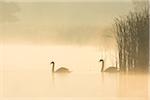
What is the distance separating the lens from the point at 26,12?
1.42 meters

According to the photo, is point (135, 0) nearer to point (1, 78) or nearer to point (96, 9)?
point (96, 9)

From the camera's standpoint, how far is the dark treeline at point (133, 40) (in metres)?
1.40

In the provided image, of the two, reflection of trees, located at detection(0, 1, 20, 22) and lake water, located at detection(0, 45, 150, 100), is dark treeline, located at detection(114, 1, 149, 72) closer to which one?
lake water, located at detection(0, 45, 150, 100)

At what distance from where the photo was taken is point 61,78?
140 cm

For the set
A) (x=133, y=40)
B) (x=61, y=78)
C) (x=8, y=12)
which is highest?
(x=8, y=12)

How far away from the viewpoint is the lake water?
4.59 ft

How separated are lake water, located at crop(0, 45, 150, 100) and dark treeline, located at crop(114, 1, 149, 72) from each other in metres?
0.05

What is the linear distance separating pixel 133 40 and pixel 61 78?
376mm

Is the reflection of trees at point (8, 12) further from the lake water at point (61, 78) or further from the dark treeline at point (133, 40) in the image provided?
the dark treeline at point (133, 40)

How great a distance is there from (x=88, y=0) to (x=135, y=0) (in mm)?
218

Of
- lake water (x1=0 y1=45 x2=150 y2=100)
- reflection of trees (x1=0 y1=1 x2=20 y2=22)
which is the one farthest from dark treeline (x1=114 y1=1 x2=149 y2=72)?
reflection of trees (x1=0 y1=1 x2=20 y2=22)

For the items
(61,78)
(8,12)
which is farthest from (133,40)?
(8,12)

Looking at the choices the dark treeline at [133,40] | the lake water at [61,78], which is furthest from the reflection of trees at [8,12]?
the dark treeline at [133,40]

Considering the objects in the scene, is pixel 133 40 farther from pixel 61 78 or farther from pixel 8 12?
pixel 8 12
